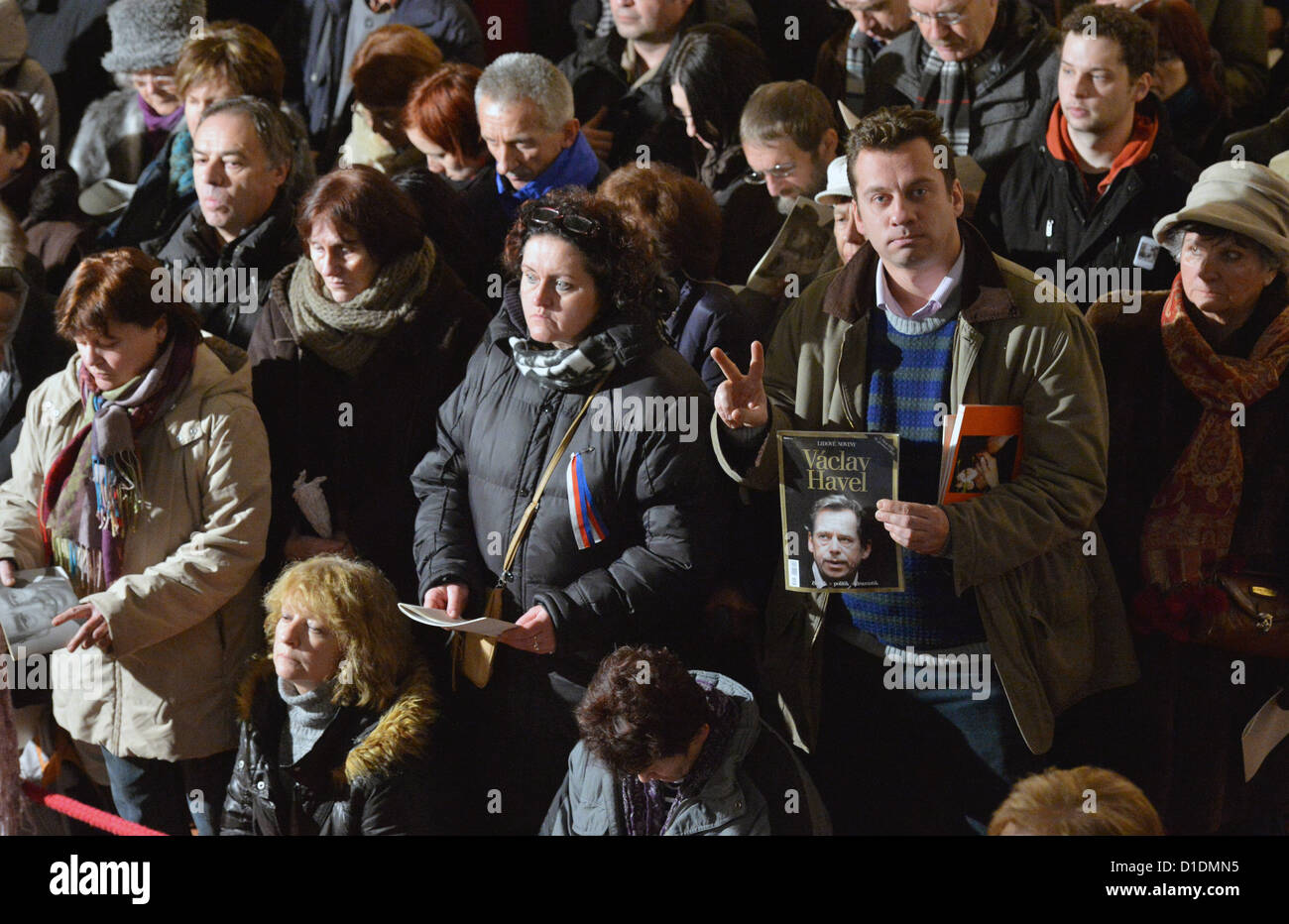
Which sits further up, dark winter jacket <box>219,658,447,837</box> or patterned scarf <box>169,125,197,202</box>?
patterned scarf <box>169,125,197,202</box>

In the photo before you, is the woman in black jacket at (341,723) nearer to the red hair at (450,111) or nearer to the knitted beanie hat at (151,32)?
the red hair at (450,111)

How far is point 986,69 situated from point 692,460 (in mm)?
1708

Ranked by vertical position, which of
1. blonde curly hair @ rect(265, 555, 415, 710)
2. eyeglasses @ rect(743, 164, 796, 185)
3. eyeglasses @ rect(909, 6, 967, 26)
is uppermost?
eyeglasses @ rect(909, 6, 967, 26)

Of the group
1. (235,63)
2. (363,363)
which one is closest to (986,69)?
(363,363)

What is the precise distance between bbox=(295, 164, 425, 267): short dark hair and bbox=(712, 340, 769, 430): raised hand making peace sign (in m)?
1.11

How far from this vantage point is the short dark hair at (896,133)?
3717mm

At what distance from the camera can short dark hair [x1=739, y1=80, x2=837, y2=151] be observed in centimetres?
457

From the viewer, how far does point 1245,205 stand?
3.92 metres

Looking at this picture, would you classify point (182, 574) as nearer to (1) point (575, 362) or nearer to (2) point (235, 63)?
(1) point (575, 362)

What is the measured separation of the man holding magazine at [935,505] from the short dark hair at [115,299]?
1542 millimetres

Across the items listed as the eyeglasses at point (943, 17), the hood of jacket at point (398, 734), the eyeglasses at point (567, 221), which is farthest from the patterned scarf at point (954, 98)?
the hood of jacket at point (398, 734)

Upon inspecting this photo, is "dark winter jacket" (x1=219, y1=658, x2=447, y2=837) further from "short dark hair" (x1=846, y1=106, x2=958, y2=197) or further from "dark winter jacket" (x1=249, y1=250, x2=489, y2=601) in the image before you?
"short dark hair" (x1=846, y1=106, x2=958, y2=197)

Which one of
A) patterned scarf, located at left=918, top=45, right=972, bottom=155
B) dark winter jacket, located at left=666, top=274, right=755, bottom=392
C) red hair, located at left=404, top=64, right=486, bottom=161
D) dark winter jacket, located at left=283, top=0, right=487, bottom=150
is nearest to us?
dark winter jacket, located at left=666, top=274, right=755, bottom=392

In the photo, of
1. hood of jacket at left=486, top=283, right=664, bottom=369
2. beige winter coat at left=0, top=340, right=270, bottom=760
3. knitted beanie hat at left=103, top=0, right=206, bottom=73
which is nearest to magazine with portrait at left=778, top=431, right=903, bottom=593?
hood of jacket at left=486, top=283, right=664, bottom=369
